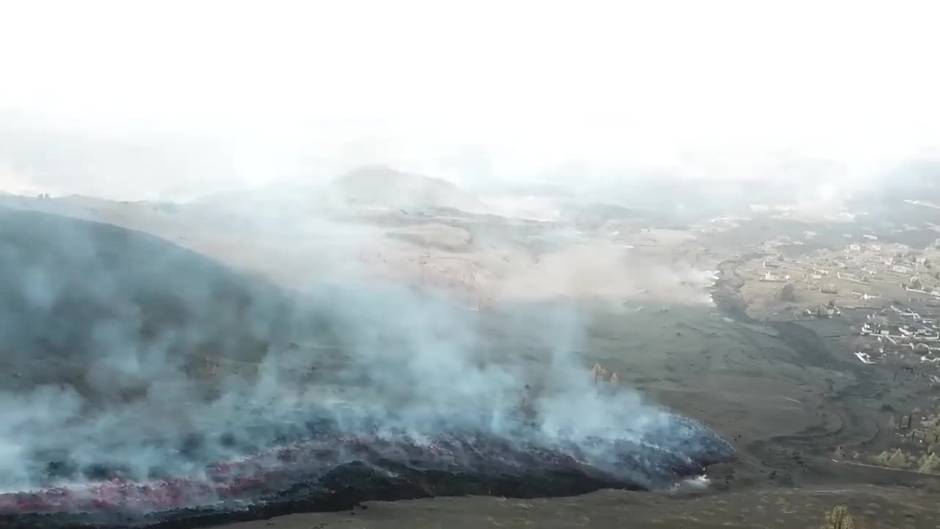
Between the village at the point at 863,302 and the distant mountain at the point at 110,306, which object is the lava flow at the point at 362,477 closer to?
the distant mountain at the point at 110,306

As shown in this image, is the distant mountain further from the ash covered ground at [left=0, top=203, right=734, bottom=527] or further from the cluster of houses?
the cluster of houses

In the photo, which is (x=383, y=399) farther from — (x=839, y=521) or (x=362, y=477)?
(x=839, y=521)

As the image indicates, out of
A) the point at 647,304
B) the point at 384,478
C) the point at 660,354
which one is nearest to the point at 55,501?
the point at 384,478

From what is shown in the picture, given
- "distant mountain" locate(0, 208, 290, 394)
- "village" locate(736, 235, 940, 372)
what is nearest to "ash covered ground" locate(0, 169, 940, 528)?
"distant mountain" locate(0, 208, 290, 394)

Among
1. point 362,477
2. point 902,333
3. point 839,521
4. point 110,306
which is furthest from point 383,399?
point 902,333

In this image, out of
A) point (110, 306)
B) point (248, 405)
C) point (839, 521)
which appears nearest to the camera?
point (839, 521)

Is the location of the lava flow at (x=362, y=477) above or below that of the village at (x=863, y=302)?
below

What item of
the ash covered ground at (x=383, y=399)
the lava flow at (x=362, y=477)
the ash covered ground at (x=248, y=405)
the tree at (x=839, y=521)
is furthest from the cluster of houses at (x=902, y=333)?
the tree at (x=839, y=521)

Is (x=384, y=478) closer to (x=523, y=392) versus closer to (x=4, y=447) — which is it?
Result: (x=4, y=447)

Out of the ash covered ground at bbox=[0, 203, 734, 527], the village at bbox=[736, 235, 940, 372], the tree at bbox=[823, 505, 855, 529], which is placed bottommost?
the tree at bbox=[823, 505, 855, 529]

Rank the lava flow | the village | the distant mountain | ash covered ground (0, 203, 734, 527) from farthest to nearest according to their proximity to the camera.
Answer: the village
the distant mountain
ash covered ground (0, 203, 734, 527)
the lava flow

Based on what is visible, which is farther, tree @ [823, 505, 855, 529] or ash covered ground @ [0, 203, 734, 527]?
tree @ [823, 505, 855, 529]
